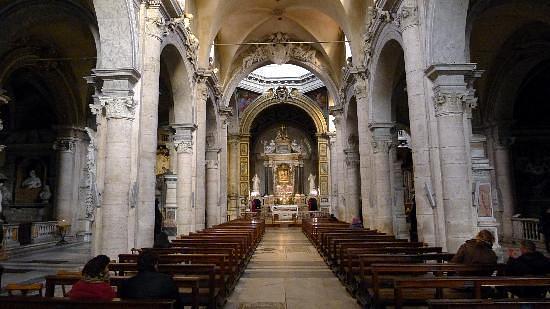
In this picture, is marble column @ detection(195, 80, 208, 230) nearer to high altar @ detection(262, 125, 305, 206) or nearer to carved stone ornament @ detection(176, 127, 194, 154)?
carved stone ornament @ detection(176, 127, 194, 154)

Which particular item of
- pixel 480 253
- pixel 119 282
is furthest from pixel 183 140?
pixel 480 253

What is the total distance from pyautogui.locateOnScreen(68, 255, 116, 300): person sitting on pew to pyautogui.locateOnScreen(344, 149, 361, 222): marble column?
15455 mm

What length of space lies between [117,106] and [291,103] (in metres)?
21.2

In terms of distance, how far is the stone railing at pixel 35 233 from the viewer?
39.0ft

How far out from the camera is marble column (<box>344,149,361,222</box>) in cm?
1792

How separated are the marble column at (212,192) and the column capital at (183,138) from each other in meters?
5.08

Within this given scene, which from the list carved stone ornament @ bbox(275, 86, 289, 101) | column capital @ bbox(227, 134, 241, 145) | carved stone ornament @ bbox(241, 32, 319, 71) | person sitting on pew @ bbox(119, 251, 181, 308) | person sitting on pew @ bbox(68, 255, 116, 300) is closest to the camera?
person sitting on pew @ bbox(68, 255, 116, 300)

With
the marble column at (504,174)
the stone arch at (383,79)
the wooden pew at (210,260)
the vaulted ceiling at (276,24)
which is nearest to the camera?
the wooden pew at (210,260)

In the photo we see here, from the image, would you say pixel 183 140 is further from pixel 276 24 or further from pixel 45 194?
pixel 276 24

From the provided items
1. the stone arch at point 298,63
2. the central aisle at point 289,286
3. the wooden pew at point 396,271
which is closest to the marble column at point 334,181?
the stone arch at point 298,63

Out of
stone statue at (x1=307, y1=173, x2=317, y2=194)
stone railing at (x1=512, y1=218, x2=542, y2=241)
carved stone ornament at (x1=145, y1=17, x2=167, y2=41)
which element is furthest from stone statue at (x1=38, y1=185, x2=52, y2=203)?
stone statue at (x1=307, y1=173, x2=317, y2=194)

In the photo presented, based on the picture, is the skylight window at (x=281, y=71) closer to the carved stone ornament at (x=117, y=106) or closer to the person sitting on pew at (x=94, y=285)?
the carved stone ornament at (x=117, y=106)

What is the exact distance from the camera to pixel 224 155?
2036cm

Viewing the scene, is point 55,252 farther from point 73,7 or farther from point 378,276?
point 378,276
